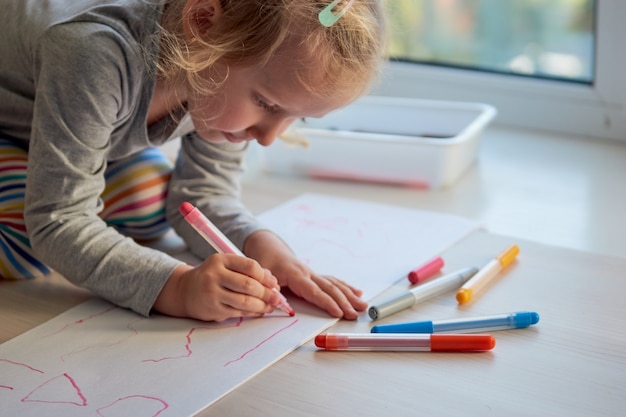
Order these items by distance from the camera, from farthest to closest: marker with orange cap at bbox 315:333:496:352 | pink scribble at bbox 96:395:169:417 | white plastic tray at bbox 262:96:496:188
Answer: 1. white plastic tray at bbox 262:96:496:188
2. marker with orange cap at bbox 315:333:496:352
3. pink scribble at bbox 96:395:169:417

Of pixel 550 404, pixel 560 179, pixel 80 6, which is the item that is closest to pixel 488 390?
pixel 550 404

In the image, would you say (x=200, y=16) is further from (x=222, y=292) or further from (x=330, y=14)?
(x=222, y=292)

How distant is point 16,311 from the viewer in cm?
81

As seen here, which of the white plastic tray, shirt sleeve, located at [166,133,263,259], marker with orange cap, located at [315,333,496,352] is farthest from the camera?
the white plastic tray

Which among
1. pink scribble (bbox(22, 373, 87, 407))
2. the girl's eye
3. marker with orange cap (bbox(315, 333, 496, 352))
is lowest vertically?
pink scribble (bbox(22, 373, 87, 407))

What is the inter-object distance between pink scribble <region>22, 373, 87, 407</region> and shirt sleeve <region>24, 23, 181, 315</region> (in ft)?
0.42

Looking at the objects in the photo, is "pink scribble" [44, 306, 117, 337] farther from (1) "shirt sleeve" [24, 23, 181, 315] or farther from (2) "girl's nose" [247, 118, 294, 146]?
(2) "girl's nose" [247, 118, 294, 146]

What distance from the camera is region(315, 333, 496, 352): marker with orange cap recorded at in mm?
733

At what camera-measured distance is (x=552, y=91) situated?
4.59 feet

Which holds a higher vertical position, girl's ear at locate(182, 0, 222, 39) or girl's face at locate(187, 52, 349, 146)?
girl's ear at locate(182, 0, 222, 39)

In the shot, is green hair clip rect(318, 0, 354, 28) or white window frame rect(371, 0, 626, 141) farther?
white window frame rect(371, 0, 626, 141)

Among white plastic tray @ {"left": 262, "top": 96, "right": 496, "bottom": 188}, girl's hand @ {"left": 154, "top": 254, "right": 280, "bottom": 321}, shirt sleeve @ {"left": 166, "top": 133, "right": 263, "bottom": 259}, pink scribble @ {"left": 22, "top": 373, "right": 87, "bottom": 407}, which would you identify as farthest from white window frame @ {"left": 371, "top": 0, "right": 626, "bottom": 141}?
pink scribble @ {"left": 22, "top": 373, "right": 87, "bottom": 407}

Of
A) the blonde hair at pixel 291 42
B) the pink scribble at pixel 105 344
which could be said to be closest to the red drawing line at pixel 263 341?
the pink scribble at pixel 105 344

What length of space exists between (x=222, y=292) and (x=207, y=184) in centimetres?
25
